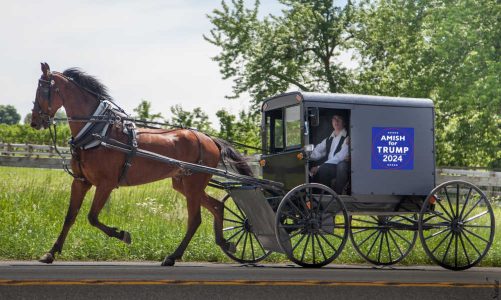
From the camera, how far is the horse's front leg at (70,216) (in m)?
11.2

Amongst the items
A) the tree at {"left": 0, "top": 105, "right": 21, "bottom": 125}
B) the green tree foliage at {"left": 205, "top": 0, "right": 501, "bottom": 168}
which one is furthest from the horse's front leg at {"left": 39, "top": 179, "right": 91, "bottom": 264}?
the tree at {"left": 0, "top": 105, "right": 21, "bottom": 125}

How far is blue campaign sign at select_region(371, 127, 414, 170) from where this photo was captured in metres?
11.9

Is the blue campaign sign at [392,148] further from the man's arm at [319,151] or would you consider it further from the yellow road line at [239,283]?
the yellow road line at [239,283]

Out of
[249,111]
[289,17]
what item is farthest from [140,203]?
[289,17]

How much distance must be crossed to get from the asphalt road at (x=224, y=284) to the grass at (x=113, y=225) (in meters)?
2.18

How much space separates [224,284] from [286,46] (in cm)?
3035

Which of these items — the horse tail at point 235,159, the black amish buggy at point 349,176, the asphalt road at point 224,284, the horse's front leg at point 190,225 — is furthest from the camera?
the horse tail at point 235,159

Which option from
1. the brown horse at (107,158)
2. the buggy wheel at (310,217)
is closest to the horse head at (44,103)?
the brown horse at (107,158)

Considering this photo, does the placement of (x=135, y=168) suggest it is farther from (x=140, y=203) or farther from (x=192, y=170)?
(x=140, y=203)

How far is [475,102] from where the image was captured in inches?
1377

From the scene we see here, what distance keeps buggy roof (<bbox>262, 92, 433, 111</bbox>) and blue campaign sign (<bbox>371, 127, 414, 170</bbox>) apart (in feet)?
1.24

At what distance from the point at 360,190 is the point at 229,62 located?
93.5 ft

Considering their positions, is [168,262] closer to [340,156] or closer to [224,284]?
[340,156]

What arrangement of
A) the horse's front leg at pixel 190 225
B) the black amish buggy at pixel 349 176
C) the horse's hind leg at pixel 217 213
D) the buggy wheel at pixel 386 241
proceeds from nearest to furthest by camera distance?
the black amish buggy at pixel 349 176
the horse's front leg at pixel 190 225
the horse's hind leg at pixel 217 213
the buggy wheel at pixel 386 241
